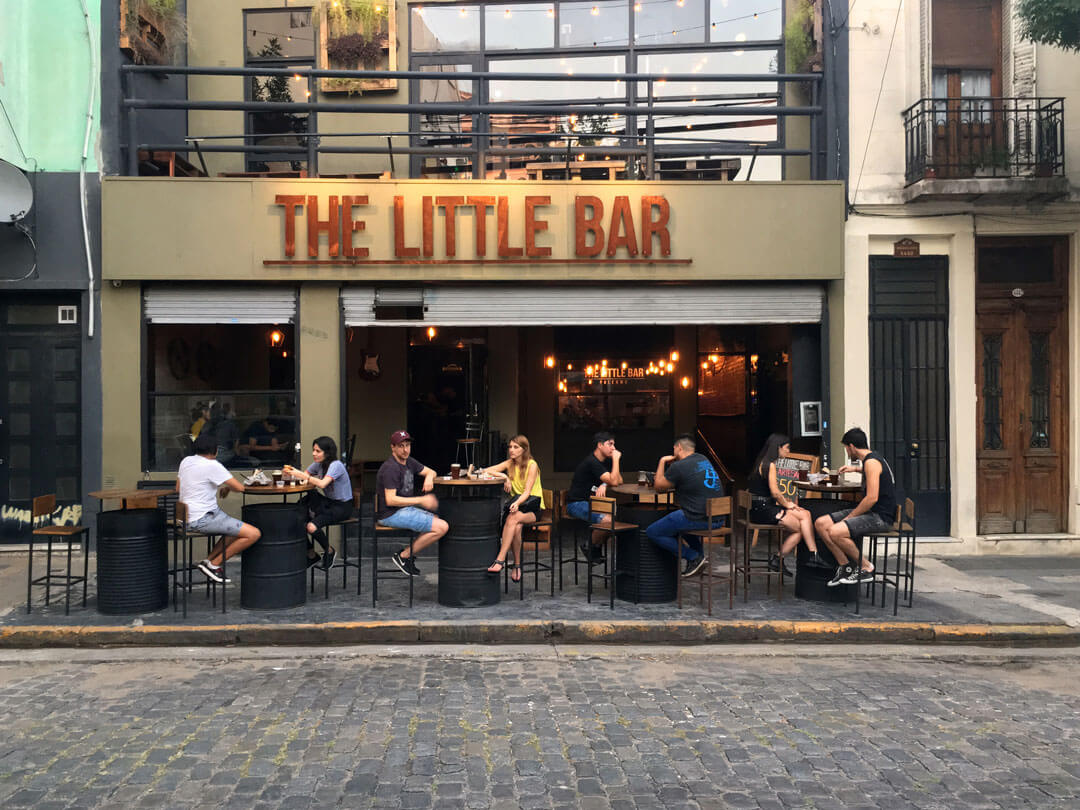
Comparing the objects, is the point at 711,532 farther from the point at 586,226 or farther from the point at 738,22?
the point at 738,22

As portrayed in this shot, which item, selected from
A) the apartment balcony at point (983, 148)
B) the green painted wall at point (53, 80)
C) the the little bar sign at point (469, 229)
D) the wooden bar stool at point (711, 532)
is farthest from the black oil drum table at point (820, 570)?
the green painted wall at point (53, 80)

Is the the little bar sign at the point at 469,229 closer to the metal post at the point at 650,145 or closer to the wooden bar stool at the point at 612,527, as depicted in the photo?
the metal post at the point at 650,145

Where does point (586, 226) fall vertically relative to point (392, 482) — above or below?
above

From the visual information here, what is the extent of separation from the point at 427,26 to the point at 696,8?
3.86 m

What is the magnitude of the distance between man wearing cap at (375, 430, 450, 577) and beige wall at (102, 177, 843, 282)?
3.26m

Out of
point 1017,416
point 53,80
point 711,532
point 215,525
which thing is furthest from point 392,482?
point 1017,416

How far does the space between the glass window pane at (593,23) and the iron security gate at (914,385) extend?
15.9ft

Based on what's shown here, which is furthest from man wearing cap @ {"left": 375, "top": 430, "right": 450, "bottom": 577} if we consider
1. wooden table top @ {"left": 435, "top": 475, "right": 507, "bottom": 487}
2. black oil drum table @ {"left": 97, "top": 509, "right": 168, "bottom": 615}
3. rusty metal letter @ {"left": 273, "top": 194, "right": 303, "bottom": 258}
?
rusty metal letter @ {"left": 273, "top": 194, "right": 303, "bottom": 258}

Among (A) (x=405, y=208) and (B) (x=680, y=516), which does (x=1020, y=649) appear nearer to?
(B) (x=680, y=516)

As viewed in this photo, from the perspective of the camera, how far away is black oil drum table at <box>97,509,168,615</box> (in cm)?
828

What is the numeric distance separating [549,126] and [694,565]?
6.67 m

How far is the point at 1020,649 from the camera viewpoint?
7.88m

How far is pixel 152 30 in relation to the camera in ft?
39.1

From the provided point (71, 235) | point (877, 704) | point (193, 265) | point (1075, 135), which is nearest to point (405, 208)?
point (193, 265)
